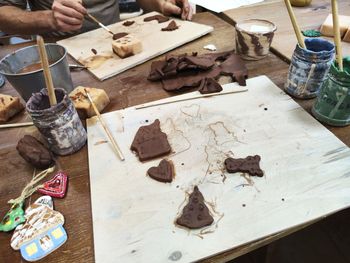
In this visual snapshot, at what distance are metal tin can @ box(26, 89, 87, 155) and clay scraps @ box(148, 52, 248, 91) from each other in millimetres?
407

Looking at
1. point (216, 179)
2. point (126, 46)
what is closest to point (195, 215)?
point (216, 179)

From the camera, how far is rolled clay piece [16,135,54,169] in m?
0.81

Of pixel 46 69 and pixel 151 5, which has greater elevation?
pixel 46 69

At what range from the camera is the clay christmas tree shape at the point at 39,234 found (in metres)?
0.64

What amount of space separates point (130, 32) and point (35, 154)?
3.02ft

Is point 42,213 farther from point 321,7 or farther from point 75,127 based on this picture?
point 321,7

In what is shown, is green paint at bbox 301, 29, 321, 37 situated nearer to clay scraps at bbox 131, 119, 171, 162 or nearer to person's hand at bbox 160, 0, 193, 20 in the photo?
person's hand at bbox 160, 0, 193, 20

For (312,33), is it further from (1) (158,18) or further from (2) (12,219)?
(2) (12,219)

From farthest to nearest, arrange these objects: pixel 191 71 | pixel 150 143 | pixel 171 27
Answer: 1. pixel 171 27
2. pixel 191 71
3. pixel 150 143

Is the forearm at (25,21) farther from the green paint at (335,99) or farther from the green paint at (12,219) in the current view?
the green paint at (335,99)

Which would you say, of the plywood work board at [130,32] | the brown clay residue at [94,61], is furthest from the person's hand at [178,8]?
the brown clay residue at [94,61]

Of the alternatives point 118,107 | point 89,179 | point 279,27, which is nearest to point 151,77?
point 118,107

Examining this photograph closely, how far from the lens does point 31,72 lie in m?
0.92

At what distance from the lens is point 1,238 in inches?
26.3
